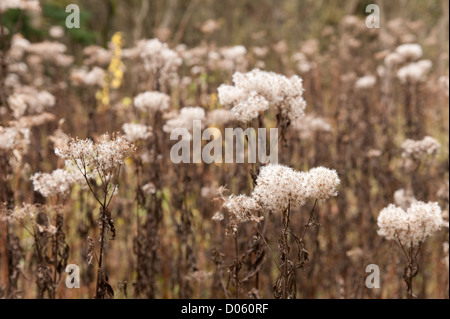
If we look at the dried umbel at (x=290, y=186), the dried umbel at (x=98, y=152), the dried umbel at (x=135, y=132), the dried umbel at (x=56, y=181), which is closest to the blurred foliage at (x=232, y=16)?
the dried umbel at (x=135, y=132)

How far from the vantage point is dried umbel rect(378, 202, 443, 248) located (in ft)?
7.35

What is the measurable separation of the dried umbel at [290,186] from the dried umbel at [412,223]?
18.0 inches

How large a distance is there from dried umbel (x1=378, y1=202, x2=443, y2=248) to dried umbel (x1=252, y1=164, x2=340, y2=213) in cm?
46

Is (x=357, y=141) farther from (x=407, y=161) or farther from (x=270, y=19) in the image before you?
(x=270, y=19)

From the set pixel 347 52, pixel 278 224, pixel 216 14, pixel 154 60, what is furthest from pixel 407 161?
pixel 216 14

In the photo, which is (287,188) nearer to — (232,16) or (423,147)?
(423,147)

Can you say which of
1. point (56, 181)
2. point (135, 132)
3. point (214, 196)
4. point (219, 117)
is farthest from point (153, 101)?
point (56, 181)

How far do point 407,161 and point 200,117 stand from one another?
205 centimetres

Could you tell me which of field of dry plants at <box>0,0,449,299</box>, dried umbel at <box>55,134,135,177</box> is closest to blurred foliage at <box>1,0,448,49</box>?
field of dry plants at <box>0,0,449,299</box>

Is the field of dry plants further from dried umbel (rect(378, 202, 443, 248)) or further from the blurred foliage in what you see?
the blurred foliage

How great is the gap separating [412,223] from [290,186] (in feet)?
2.30

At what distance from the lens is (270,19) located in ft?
50.6

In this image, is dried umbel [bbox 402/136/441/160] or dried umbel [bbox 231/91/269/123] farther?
dried umbel [bbox 402/136/441/160]

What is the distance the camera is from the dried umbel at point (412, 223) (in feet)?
7.35
